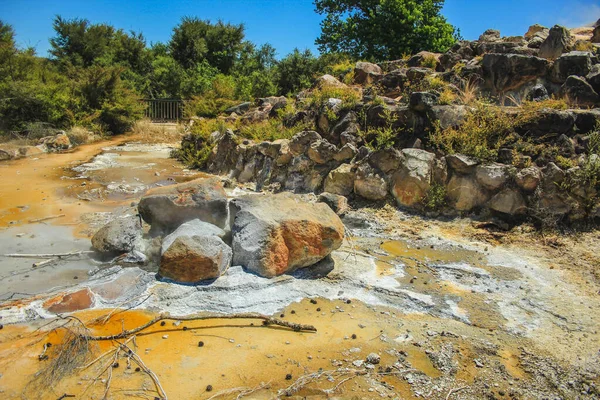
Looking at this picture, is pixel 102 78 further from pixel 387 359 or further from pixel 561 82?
pixel 387 359

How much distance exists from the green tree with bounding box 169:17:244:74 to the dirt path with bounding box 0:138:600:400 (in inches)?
860

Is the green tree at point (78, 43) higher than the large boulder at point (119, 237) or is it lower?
higher

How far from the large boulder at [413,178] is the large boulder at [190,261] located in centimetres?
379

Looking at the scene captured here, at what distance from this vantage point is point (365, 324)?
434 cm

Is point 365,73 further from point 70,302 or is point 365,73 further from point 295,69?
point 70,302

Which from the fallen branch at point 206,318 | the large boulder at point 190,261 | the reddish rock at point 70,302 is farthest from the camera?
the large boulder at point 190,261

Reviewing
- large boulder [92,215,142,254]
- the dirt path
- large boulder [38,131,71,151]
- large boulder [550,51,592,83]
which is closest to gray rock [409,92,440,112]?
the dirt path

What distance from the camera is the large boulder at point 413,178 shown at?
24.6 ft

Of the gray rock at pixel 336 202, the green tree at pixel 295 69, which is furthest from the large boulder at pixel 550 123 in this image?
the green tree at pixel 295 69

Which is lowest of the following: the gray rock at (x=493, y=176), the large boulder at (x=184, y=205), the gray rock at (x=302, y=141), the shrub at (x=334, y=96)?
the large boulder at (x=184, y=205)

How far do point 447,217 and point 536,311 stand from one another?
2.82 meters

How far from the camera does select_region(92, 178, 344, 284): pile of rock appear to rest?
5.00 metres

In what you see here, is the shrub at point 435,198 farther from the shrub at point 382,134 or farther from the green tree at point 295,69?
the green tree at point 295,69

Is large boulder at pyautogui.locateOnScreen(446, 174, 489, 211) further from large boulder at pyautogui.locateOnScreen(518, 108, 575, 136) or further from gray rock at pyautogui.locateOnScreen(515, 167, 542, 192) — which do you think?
large boulder at pyautogui.locateOnScreen(518, 108, 575, 136)
